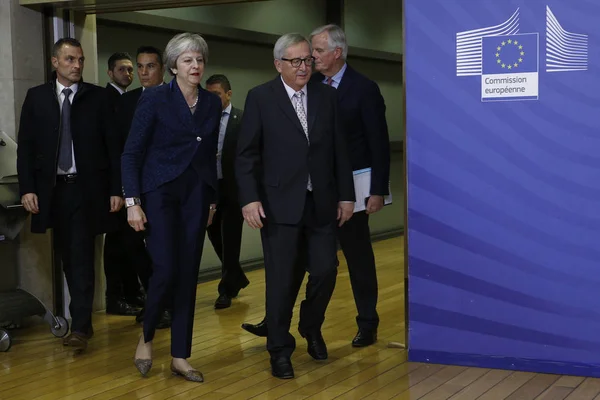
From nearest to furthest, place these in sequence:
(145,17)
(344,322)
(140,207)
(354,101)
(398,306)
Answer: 1. (140,207)
2. (354,101)
3. (344,322)
4. (398,306)
5. (145,17)

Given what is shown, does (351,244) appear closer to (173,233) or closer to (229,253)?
(173,233)

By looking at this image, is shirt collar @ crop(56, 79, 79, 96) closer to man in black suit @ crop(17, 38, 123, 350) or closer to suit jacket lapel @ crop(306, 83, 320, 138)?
man in black suit @ crop(17, 38, 123, 350)

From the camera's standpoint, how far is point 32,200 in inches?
210

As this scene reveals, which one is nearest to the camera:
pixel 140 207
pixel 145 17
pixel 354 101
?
pixel 140 207

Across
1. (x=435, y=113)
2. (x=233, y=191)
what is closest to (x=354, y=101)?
(x=435, y=113)

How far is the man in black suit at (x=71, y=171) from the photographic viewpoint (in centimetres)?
534

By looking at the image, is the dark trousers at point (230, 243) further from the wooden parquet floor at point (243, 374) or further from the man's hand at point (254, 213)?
the man's hand at point (254, 213)

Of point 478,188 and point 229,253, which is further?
point 229,253

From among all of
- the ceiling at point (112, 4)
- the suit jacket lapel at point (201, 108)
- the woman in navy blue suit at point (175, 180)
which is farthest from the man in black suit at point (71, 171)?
the suit jacket lapel at point (201, 108)

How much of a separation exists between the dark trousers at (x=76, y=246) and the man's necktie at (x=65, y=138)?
0.11 m

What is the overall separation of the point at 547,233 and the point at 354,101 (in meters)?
1.28

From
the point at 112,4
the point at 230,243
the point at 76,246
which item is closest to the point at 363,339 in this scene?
the point at 76,246

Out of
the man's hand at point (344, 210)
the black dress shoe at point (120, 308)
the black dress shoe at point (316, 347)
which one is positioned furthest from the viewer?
the black dress shoe at point (120, 308)

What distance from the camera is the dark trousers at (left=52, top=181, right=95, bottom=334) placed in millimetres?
5301
